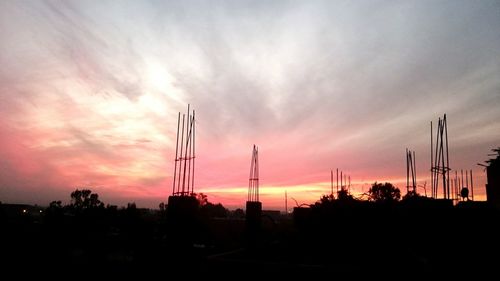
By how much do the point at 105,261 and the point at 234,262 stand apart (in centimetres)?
866

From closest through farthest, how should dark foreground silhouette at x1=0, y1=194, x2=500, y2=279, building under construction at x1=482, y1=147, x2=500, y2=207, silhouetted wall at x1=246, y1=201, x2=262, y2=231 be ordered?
dark foreground silhouette at x1=0, y1=194, x2=500, y2=279 < silhouetted wall at x1=246, y1=201, x2=262, y2=231 < building under construction at x1=482, y1=147, x2=500, y2=207

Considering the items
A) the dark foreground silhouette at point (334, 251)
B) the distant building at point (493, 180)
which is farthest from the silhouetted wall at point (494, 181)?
the dark foreground silhouette at point (334, 251)

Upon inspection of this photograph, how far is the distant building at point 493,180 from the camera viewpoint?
23.8m

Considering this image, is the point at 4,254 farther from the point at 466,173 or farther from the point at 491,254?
the point at 466,173

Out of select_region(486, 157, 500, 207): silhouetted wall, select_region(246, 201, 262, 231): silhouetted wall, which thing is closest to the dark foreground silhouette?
select_region(246, 201, 262, 231): silhouetted wall

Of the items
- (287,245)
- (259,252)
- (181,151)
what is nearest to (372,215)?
(287,245)

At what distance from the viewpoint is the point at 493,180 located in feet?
80.0

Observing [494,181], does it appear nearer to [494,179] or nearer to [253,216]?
[494,179]

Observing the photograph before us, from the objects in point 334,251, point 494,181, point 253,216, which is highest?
point 494,181

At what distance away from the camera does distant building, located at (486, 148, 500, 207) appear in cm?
2384

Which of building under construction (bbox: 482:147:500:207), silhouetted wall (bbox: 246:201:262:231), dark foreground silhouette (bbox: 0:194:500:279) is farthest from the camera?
building under construction (bbox: 482:147:500:207)

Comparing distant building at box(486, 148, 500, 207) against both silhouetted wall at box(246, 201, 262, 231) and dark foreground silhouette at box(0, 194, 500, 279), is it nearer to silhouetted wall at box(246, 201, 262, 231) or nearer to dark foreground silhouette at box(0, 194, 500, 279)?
dark foreground silhouette at box(0, 194, 500, 279)

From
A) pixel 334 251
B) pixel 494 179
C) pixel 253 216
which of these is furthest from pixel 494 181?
pixel 253 216

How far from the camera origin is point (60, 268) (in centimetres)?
1337
